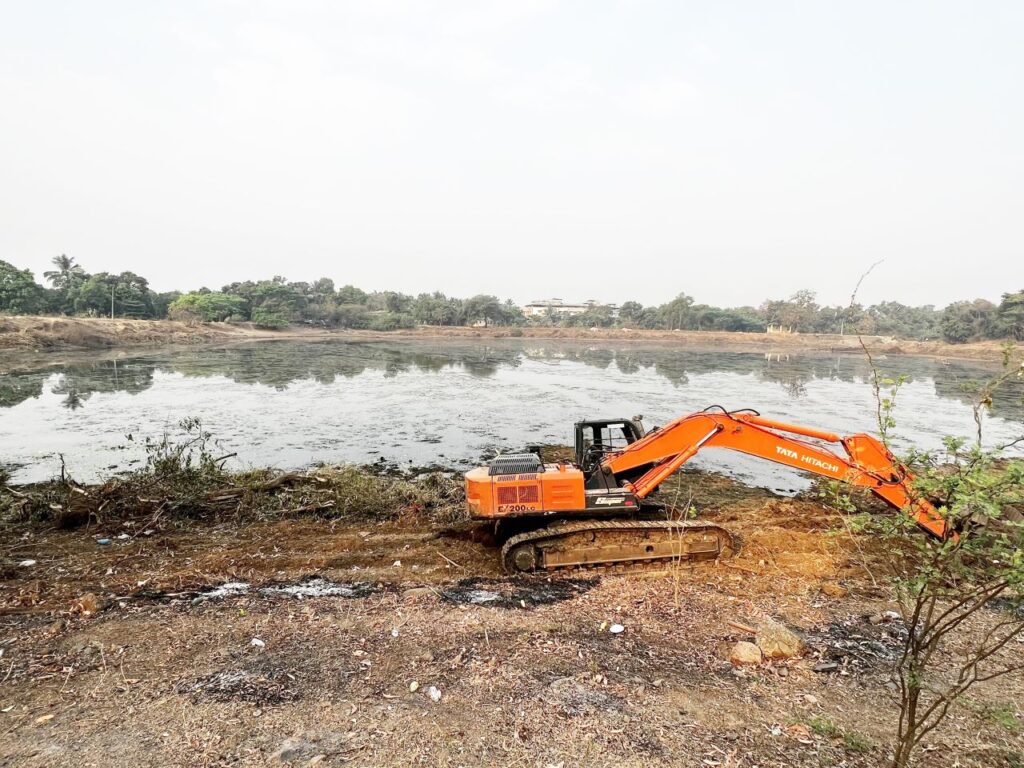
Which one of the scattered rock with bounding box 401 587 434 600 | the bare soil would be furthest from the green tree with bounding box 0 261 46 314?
the scattered rock with bounding box 401 587 434 600

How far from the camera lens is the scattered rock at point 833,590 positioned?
17.9ft

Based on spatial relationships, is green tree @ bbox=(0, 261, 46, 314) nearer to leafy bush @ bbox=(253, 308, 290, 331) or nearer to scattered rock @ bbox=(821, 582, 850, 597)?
leafy bush @ bbox=(253, 308, 290, 331)

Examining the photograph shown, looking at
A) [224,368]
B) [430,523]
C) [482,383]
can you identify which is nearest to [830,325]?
[482,383]

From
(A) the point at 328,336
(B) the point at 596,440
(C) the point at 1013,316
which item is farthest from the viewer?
(A) the point at 328,336

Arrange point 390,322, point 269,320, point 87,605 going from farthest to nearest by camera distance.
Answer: point 390,322, point 269,320, point 87,605

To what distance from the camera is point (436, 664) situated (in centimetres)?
412

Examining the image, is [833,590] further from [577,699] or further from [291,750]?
[291,750]

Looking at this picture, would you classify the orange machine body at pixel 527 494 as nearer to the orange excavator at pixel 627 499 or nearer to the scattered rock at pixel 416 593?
the orange excavator at pixel 627 499

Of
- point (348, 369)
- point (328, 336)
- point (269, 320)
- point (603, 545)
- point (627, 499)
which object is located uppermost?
point (269, 320)

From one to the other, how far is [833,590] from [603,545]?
2435mm

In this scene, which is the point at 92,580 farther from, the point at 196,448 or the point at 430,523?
the point at 196,448

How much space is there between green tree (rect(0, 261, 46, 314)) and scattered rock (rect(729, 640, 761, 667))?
6215cm

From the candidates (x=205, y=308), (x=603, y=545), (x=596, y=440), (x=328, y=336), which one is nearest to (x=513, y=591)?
(x=603, y=545)

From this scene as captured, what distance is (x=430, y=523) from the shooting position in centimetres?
763
